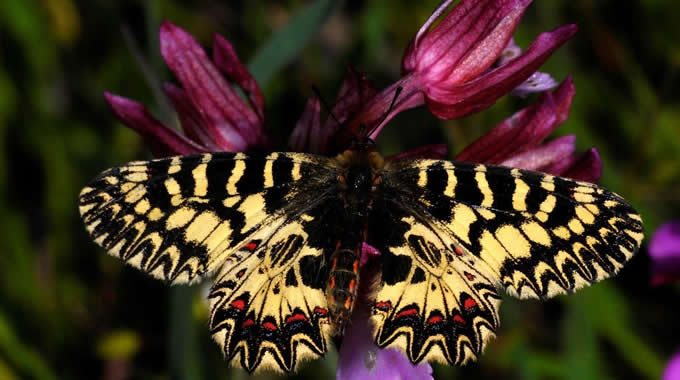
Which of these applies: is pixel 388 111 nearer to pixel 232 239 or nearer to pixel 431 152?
pixel 431 152

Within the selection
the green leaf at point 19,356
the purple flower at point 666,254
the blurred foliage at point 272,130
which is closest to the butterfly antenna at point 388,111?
the blurred foliage at point 272,130

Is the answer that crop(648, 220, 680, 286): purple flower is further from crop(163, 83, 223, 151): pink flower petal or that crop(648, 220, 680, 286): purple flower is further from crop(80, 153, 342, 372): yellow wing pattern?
crop(163, 83, 223, 151): pink flower petal

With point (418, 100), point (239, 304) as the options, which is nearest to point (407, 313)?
point (239, 304)

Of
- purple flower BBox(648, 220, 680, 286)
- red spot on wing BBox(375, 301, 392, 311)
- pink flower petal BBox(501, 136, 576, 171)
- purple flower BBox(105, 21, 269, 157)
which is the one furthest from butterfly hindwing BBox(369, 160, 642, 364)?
purple flower BBox(648, 220, 680, 286)

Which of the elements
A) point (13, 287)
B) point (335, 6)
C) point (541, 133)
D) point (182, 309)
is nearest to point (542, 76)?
point (541, 133)

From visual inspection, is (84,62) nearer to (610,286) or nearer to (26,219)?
(26,219)

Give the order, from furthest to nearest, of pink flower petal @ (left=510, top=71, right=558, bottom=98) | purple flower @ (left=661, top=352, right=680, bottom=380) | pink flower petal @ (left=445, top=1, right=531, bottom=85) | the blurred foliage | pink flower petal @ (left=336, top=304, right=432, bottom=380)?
the blurred foliage, purple flower @ (left=661, top=352, right=680, bottom=380), pink flower petal @ (left=510, top=71, right=558, bottom=98), pink flower petal @ (left=445, top=1, right=531, bottom=85), pink flower petal @ (left=336, top=304, right=432, bottom=380)

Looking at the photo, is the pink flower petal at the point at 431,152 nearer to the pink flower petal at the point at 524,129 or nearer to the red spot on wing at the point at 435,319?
the pink flower petal at the point at 524,129
